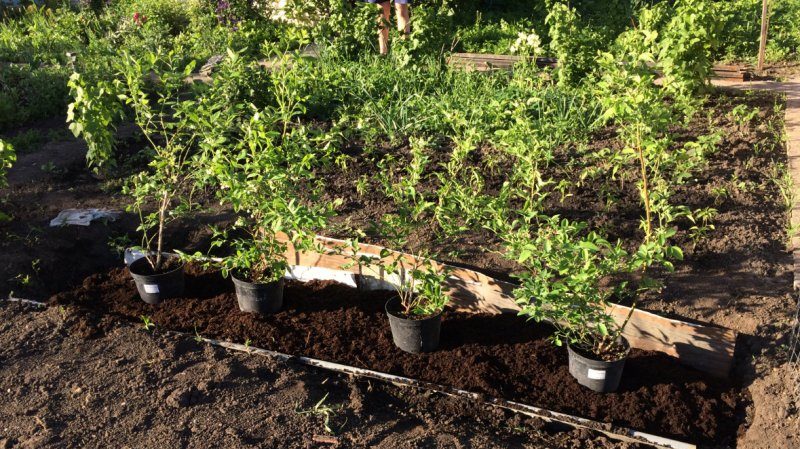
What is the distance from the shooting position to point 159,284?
4.32 meters

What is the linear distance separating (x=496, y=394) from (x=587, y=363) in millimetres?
476

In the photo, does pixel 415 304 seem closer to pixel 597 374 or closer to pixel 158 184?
pixel 597 374

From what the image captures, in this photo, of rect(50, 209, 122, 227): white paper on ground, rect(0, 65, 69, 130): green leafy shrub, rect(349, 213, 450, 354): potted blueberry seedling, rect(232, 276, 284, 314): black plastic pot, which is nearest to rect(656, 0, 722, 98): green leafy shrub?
rect(349, 213, 450, 354): potted blueberry seedling

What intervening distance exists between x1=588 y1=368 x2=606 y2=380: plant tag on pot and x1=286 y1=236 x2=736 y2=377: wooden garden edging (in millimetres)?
448

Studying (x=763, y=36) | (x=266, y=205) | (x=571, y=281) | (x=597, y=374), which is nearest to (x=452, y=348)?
(x=597, y=374)

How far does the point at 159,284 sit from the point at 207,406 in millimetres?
1210

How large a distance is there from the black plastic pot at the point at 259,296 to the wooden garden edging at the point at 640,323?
1.26ft

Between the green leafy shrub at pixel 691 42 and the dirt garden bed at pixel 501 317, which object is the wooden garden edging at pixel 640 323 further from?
the green leafy shrub at pixel 691 42

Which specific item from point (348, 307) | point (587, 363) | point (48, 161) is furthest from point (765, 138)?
point (48, 161)

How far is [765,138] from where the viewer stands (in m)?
5.79

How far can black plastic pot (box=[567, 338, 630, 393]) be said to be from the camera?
339 cm

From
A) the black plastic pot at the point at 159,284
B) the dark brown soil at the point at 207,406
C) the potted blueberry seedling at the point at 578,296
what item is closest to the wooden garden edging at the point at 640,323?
the potted blueberry seedling at the point at 578,296

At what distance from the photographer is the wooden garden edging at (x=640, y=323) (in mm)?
3590

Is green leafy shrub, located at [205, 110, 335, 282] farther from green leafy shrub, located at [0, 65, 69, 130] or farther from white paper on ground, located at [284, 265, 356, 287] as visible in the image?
Result: green leafy shrub, located at [0, 65, 69, 130]
